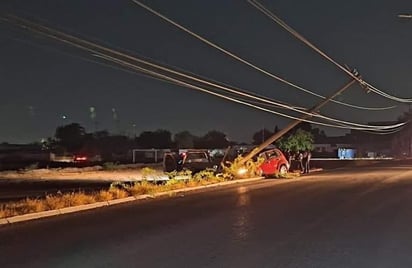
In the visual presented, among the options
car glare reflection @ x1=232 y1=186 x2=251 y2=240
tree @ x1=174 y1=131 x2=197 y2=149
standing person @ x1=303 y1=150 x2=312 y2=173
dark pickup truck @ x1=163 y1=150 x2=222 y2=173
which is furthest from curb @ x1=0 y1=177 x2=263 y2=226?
tree @ x1=174 y1=131 x2=197 y2=149

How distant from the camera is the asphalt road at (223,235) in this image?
890 cm

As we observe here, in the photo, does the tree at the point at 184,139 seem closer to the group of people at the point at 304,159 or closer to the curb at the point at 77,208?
the group of people at the point at 304,159

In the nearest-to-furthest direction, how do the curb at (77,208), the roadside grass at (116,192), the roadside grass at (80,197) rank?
the curb at (77,208) < the roadside grass at (80,197) < the roadside grass at (116,192)

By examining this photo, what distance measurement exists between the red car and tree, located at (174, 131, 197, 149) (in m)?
86.2

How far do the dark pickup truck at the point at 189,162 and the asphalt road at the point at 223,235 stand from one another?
1745 centimetres

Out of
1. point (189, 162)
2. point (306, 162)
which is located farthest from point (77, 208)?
point (306, 162)

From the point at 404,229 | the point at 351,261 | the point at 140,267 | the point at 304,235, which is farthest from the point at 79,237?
the point at 404,229

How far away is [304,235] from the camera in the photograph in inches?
444

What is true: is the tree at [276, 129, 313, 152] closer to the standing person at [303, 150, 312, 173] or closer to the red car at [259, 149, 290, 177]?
the standing person at [303, 150, 312, 173]

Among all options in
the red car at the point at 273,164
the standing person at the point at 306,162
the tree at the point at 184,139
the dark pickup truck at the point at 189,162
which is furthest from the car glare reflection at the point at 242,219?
the tree at the point at 184,139

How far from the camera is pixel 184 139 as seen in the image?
129000 millimetres

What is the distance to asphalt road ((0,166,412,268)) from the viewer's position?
8.90 m

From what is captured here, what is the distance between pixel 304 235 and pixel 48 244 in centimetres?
Answer: 460

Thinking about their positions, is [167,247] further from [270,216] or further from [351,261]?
[270,216]
